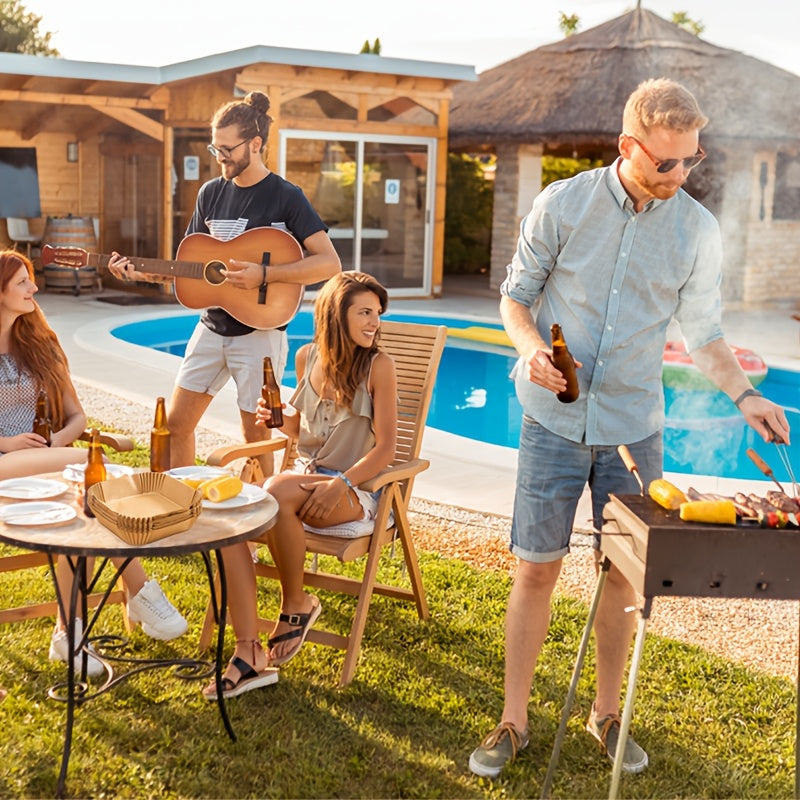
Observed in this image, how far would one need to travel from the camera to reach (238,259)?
4.32 m

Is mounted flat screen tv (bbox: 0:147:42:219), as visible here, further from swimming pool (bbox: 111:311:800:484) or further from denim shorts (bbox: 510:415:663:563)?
denim shorts (bbox: 510:415:663:563)

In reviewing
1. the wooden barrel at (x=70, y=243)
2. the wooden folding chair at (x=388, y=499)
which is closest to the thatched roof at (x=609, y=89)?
the wooden barrel at (x=70, y=243)

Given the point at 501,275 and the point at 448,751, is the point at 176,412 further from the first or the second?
the point at 501,275

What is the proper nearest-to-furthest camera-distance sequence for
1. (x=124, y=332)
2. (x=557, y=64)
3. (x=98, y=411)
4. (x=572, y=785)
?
1. (x=572, y=785)
2. (x=98, y=411)
3. (x=124, y=332)
4. (x=557, y=64)

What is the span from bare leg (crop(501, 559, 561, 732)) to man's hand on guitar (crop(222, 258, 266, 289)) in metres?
1.73

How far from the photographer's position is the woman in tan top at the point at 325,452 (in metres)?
3.34

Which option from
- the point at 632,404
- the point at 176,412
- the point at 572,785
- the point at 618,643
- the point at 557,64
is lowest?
the point at 572,785

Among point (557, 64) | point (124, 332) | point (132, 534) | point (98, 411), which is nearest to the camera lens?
point (132, 534)

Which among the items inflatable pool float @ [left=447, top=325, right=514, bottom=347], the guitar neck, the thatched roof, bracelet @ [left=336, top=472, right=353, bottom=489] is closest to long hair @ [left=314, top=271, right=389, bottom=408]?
bracelet @ [left=336, top=472, right=353, bottom=489]

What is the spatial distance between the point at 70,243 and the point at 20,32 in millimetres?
22156

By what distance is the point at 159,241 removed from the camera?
15305 mm

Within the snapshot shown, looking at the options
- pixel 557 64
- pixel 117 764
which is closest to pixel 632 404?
pixel 117 764

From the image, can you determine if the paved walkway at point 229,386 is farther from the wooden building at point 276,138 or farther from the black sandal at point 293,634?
the black sandal at point 293,634

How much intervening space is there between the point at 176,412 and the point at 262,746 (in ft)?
5.48
